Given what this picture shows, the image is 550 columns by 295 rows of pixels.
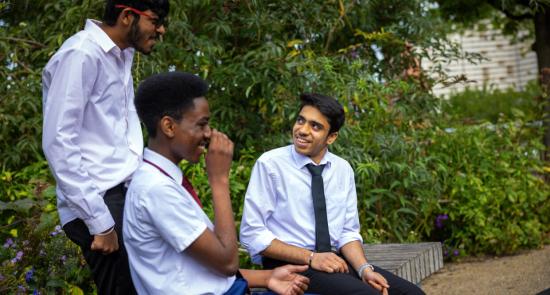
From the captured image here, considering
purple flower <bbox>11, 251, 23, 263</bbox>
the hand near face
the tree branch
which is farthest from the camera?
the tree branch

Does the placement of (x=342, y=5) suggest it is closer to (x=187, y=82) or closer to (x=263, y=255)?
(x=263, y=255)

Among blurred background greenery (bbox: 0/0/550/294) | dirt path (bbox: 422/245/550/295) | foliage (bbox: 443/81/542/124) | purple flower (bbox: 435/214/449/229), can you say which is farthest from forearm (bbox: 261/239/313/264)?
foliage (bbox: 443/81/542/124)

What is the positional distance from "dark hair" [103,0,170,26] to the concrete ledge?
1775 millimetres

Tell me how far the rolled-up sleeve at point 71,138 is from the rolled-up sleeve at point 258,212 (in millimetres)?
844

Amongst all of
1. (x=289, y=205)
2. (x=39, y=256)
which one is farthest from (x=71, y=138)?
(x=39, y=256)

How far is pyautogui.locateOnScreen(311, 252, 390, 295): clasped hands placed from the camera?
3.50 m

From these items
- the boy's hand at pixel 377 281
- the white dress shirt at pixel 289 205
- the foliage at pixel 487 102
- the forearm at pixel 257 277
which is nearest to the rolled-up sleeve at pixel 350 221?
the white dress shirt at pixel 289 205

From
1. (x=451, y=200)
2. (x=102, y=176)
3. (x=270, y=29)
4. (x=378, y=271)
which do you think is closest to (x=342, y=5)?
(x=270, y=29)

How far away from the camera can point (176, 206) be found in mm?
2527

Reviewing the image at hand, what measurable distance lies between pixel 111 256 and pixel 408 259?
186 centimetres

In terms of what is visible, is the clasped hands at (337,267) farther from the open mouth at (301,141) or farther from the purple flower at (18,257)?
the purple flower at (18,257)

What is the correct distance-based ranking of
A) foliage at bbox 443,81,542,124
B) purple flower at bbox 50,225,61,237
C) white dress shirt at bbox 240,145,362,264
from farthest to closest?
foliage at bbox 443,81,542,124
purple flower at bbox 50,225,61,237
white dress shirt at bbox 240,145,362,264

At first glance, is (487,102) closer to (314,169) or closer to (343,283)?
(314,169)

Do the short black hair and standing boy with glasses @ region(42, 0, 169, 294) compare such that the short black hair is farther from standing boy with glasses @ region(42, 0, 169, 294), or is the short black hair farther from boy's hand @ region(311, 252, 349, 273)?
boy's hand @ region(311, 252, 349, 273)
